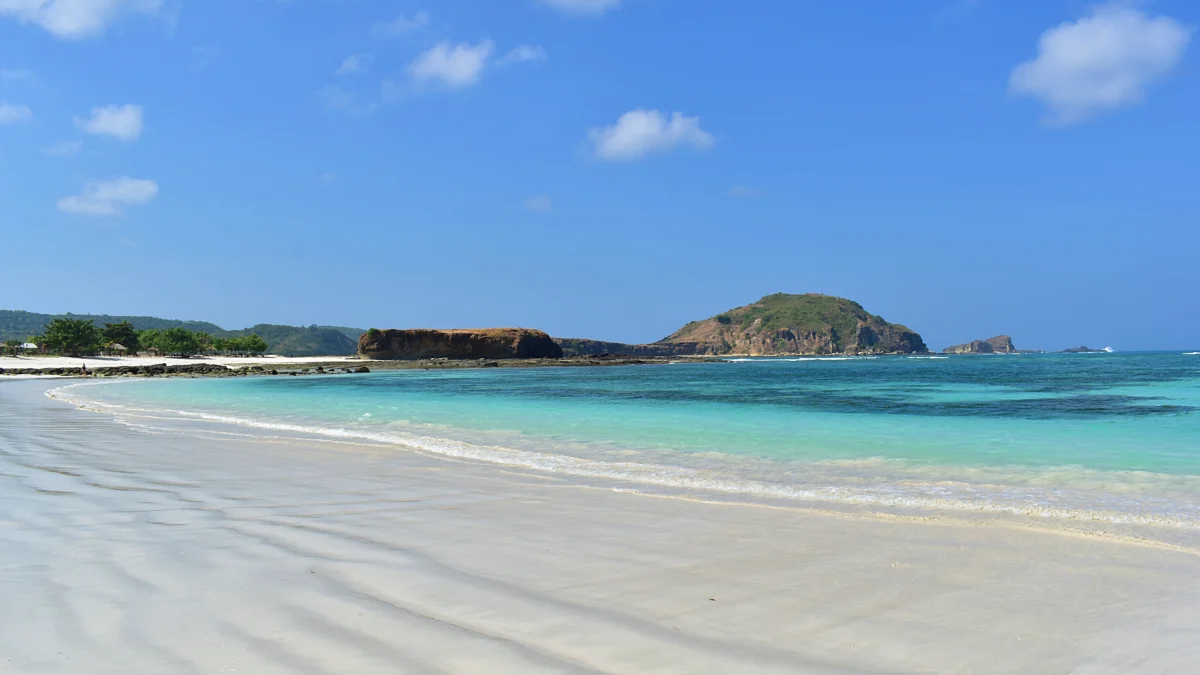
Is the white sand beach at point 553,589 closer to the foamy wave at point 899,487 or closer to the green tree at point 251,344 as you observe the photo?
the foamy wave at point 899,487

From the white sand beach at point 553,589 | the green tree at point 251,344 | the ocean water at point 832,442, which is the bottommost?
the ocean water at point 832,442

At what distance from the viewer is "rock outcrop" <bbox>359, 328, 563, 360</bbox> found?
A: 11294 cm

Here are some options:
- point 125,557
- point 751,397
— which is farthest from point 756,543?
point 751,397

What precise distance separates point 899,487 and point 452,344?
364 ft

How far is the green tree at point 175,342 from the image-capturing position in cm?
11688

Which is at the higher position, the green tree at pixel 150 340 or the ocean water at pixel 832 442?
the green tree at pixel 150 340

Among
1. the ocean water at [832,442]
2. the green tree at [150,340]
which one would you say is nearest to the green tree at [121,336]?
the green tree at [150,340]

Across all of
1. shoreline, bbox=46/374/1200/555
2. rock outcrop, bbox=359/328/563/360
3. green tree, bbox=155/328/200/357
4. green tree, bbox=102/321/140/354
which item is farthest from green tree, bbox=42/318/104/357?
shoreline, bbox=46/374/1200/555

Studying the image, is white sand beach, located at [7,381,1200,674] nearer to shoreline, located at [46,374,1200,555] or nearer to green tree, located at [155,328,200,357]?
shoreline, located at [46,374,1200,555]

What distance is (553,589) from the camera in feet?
14.8

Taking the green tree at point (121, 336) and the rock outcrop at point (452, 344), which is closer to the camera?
the green tree at point (121, 336)

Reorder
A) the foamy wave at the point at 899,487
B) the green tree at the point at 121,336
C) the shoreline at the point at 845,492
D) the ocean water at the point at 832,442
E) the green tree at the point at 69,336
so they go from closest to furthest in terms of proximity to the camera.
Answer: the shoreline at the point at 845,492
the foamy wave at the point at 899,487
the ocean water at the point at 832,442
the green tree at the point at 69,336
the green tree at the point at 121,336

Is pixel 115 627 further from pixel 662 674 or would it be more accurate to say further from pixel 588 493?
pixel 588 493

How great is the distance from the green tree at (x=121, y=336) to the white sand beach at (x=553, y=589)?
382 ft
